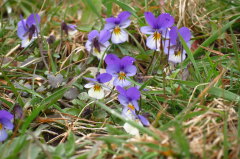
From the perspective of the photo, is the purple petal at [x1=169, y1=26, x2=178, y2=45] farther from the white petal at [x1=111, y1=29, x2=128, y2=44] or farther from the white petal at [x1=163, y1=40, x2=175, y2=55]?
the white petal at [x1=111, y1=29, x2=128, y2=44]

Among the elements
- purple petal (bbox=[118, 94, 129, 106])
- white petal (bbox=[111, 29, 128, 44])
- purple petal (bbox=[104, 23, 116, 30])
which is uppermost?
purple petal (bbox=[104, 23, 116, 30])

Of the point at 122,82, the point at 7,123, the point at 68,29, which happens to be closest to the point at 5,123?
the point at 7,123

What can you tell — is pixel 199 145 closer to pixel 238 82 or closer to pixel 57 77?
pixel 238 82

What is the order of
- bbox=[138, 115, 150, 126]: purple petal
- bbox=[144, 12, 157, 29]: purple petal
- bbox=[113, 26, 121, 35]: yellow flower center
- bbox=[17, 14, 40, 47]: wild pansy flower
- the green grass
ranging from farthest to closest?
bbox=[17, 14, 40, 47]: wild pansy flower → bbox=[113, 26, 121, 35]: yellow flower center → bbox=[144, 12, 157, 29]: purple petal → bbox=[138, 115, 150, 126]: purple petal → the green grass

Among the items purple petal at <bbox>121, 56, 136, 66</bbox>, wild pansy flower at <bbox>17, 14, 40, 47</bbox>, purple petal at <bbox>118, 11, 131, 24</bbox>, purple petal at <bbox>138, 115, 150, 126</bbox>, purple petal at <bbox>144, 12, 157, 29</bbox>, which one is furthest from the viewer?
wild pansy flower at <bbox>17, 14, 40, 47</bbox>

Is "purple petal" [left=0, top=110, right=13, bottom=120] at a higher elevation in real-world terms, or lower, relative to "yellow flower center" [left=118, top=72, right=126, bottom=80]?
lower

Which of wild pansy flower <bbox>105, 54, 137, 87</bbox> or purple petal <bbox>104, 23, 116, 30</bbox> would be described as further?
purple petal <bbox>104, 23, 116, 30</bbox>

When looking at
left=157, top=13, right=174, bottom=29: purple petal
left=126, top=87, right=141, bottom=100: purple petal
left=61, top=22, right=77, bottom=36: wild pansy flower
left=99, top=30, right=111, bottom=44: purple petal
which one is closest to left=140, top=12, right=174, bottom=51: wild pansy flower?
left=157, top=13, right=174, bottom=29: purple petal
